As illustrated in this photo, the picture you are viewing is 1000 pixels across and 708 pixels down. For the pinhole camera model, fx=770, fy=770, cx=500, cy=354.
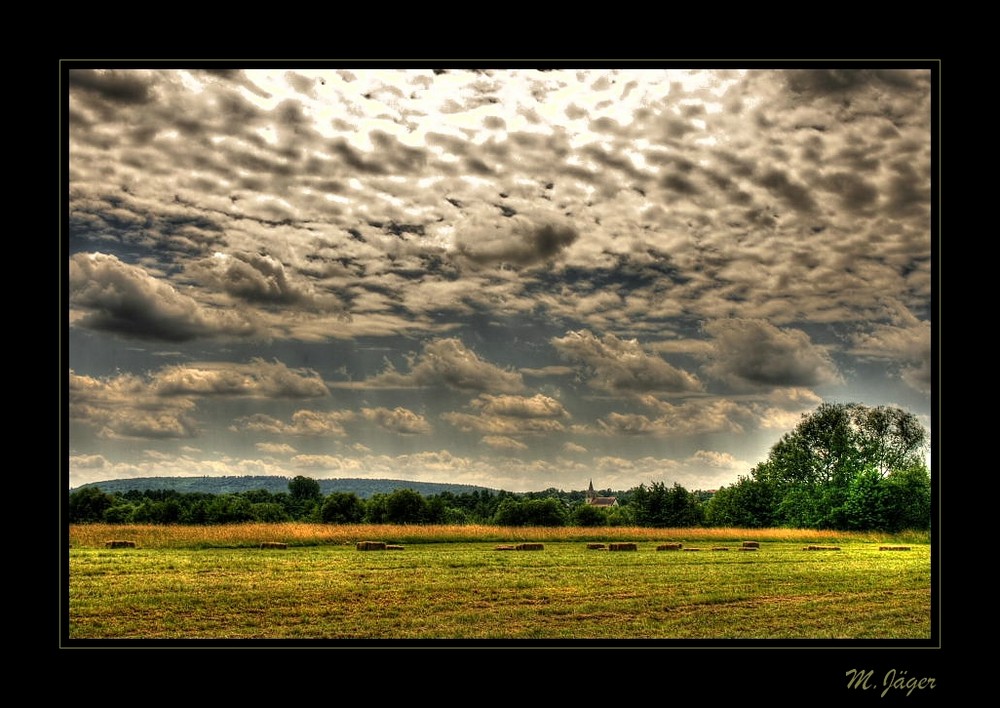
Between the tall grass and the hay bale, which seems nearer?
the hay bale

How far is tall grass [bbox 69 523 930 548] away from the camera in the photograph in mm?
27094

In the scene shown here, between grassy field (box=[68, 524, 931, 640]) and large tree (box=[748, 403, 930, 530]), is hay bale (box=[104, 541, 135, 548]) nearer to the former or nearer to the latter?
grassy field (box=[68, 524, 931, 640])

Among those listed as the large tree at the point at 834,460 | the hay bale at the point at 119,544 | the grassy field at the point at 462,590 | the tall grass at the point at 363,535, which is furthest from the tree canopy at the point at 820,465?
the hay bale at the point at 119,544

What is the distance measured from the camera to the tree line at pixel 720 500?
3431 cm

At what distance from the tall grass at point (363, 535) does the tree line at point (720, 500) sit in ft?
9.43

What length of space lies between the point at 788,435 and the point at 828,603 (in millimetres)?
38812

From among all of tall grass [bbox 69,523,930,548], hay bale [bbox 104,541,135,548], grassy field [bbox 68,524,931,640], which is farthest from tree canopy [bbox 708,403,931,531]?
hay bale [bbox 104,541,135,548]

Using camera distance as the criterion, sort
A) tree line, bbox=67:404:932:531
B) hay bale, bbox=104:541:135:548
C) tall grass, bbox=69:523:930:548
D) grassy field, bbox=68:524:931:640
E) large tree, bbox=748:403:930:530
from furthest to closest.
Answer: large tree, bbox=748:403:930:530, tree line, bbox=67:404:932:531, tall grass, bbox=69:523:930:548, hay bale, bbox=104:541:135:548, grassy field, bbox=68:524:931:640

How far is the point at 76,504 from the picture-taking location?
112ft

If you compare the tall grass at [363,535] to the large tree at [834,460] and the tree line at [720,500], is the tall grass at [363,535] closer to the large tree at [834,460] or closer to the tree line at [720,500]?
the tree line at [720,500]

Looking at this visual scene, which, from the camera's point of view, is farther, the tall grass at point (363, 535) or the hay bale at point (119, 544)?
the tall grass at point (363, 535)

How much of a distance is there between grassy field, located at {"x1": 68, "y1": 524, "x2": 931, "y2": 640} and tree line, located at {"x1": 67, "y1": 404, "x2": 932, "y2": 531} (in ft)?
19.3
